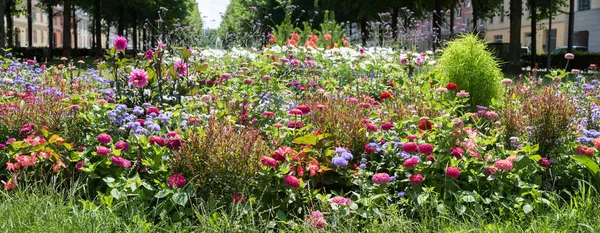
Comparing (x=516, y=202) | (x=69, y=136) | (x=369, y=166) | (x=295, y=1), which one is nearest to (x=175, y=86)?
(x=69, y=136)

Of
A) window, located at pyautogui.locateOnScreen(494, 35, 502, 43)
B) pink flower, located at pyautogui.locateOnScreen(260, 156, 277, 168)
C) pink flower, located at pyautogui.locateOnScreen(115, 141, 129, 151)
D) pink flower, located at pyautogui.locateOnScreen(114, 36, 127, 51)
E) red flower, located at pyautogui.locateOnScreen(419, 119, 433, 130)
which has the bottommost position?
pink flower, located at pyautogui.locateOnScreen(260, 156, 277, 168)

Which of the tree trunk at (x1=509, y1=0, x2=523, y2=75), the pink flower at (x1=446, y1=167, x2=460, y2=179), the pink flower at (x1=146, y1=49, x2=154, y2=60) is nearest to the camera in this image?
the pink flower at (x1=446, y1=167, x2=460, y2=179)

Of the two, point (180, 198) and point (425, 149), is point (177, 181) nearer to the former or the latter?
point (180, 198)

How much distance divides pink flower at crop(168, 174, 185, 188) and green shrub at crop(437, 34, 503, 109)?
3.64 m

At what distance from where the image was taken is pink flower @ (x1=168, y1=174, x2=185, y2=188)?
3.04 metres

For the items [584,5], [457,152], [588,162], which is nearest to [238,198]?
[457,152]

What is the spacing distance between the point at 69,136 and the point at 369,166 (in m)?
1.96

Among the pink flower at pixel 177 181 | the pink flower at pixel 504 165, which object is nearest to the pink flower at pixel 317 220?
the pink flower at pixel 177 181

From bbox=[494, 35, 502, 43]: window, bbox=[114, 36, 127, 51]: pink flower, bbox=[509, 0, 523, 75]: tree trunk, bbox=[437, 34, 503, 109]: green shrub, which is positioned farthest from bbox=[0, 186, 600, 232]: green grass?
bbox=[494, 35, 502, 43]: window

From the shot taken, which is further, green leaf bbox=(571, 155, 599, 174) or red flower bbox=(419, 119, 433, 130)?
red flower bbox=(419, 119, 433, 130)

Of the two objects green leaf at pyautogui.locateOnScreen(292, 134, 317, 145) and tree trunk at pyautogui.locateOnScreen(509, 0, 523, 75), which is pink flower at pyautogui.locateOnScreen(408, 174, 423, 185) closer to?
green leaf at pyautogui.locateOnScreen(292, 134, 317, 145)

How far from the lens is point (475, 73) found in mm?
5855

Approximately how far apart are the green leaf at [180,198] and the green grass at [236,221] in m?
0.10

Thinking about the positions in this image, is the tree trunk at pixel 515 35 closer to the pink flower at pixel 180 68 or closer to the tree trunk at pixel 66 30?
the pink flower at pixel 180 68
